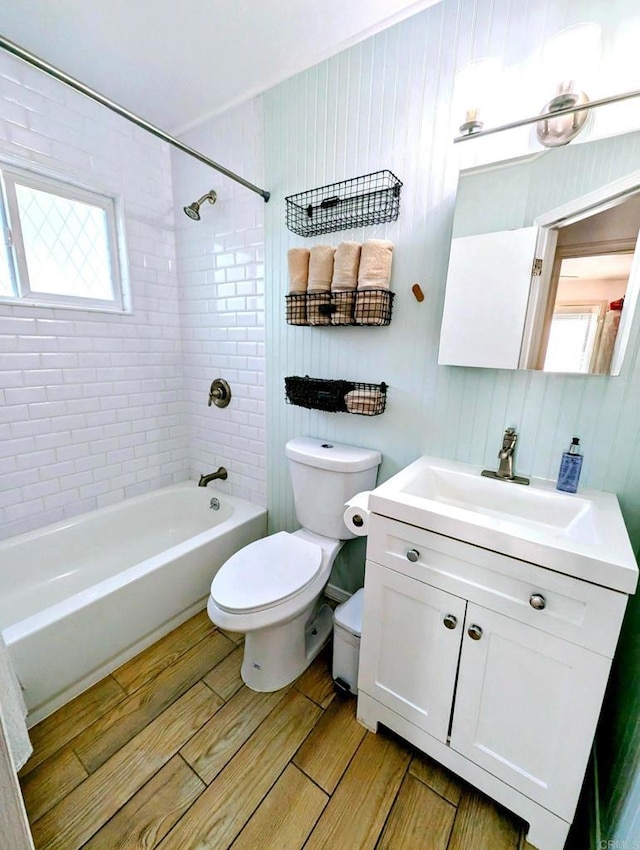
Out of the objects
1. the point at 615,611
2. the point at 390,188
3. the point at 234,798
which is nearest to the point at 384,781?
the point at 234,798

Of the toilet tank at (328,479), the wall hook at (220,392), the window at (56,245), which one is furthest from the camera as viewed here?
the wall hook at (220,392)

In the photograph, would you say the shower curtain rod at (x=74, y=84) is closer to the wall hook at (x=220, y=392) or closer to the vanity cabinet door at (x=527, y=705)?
the wall hook at (x=220, y=392)

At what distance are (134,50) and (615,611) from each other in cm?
255

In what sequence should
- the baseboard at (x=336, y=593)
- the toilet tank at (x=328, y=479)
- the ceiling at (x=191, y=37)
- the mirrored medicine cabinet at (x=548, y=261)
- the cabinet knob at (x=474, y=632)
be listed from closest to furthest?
1. the cabinet knob at (x=474, y=632)
2. the mirrored medicine cabinet at (x=548, y=261)
3. the ceiling at (x=191, y=37)
4. the toilet tank at (x=328, y=479)
5. the baseboard at (x=336, y=593)

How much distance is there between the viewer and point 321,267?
57.8 inches

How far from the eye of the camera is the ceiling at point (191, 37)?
126 cm

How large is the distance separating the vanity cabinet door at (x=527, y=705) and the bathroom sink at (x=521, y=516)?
20 centimetres

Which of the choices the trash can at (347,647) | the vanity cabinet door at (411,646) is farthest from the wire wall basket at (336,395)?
the trash can at (347,647)

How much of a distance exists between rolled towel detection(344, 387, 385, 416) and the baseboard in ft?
3.19

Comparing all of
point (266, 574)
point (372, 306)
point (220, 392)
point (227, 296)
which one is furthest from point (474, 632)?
point (227, 296)

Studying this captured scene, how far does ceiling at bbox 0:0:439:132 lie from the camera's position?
1.26m

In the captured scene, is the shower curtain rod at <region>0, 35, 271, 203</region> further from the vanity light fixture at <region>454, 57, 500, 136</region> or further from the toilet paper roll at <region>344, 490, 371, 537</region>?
the toilet paper roll at <region>344, 490, 371, 537</region>

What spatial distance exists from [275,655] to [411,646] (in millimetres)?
587

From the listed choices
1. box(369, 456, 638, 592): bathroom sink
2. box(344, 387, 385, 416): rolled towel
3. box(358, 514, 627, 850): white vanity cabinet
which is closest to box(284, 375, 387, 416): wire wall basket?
box(344, 387, 385, 416): rolled towel
